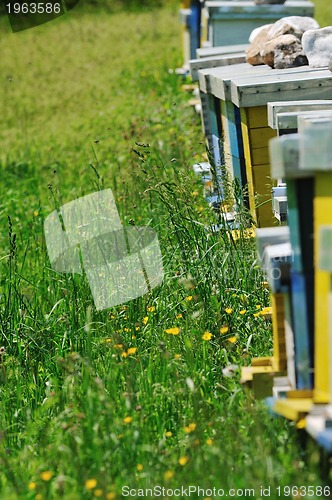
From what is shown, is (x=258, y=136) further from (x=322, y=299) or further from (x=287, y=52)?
(x=322, y=299)

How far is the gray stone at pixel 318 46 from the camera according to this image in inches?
190

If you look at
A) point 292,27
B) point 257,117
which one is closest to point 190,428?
point 257,117

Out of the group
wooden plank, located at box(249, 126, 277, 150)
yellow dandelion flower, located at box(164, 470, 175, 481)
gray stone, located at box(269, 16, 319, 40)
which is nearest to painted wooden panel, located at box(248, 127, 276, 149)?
wooden plank, located at box(249, 126, 277, 150)

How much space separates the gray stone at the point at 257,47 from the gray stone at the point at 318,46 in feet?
1.78

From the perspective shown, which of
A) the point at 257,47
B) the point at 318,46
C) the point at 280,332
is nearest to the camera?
the point at 280,332

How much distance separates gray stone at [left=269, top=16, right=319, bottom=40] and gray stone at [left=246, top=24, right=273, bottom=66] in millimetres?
54

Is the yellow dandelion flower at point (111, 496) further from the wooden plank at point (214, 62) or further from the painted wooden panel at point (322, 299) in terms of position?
the wooden plank at point (214, 62)

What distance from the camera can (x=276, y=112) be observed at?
4.11 meters

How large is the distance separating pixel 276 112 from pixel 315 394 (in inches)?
71.6

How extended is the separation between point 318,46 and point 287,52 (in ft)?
0.83

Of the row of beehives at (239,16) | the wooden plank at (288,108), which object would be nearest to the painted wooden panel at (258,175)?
the wooden plank at (288,108)

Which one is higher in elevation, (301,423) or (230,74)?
(230,74)

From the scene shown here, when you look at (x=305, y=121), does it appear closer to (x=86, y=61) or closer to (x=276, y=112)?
(x=276, y=112)

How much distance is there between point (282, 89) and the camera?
463cm
